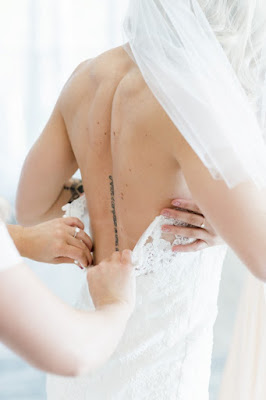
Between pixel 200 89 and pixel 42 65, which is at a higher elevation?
pixel 42 65

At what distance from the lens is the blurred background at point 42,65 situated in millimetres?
3121

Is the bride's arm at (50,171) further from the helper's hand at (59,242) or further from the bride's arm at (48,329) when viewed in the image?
the bride's arm at (48,329)

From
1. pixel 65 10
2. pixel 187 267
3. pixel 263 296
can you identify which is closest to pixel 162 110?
pixel 187 267

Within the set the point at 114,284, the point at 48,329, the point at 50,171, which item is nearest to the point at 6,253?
the point at 48,329

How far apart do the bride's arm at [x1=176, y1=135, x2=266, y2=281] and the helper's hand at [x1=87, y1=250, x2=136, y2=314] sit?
0.18 m

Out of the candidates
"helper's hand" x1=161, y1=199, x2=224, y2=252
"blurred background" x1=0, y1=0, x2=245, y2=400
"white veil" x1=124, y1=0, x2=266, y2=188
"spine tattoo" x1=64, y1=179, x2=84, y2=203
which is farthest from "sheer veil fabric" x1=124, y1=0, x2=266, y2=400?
"blurred background" x1=0, y1=0, x2=245, y2=400

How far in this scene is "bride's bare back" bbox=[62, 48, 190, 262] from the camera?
1135 mm

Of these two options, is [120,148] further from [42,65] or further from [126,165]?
[42,65]

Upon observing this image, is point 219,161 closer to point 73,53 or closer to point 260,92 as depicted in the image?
point 260,92

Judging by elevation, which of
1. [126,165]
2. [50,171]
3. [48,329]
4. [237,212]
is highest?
[50,171]

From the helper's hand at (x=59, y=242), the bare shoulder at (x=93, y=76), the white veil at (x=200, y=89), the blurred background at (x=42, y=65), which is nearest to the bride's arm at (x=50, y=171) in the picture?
the bare shoulder at (x=93, y=76)

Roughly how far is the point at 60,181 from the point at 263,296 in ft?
1.83

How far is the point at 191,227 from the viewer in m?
1.27

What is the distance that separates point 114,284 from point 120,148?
0.28 metres
